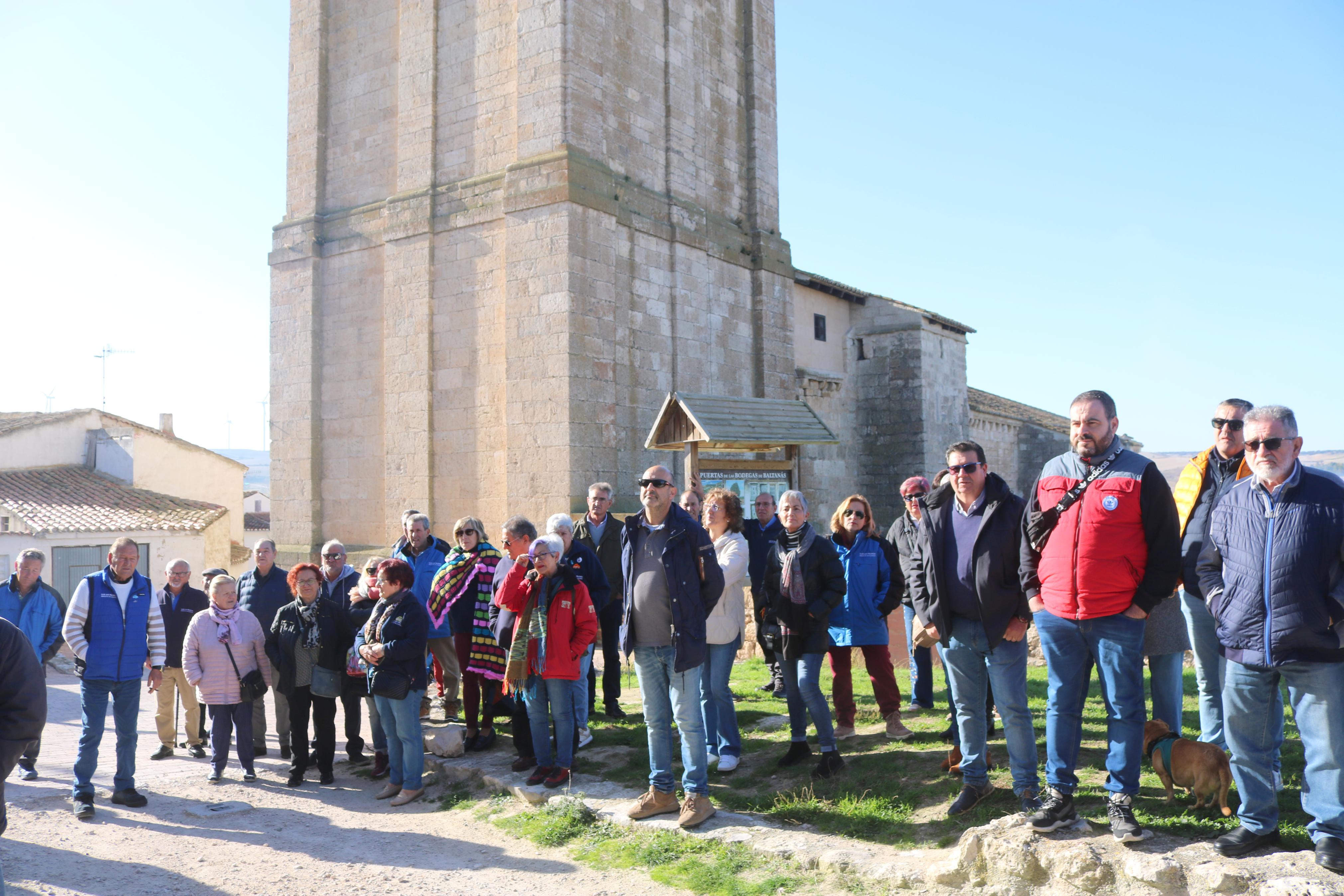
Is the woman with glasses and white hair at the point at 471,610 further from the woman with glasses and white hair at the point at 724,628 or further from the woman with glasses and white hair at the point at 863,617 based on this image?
the woman with glasses and white hair at the point at 863,617

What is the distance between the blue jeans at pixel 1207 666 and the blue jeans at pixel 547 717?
3672 millimetres

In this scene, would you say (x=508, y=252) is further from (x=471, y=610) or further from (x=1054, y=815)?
(x=1054, y=815)

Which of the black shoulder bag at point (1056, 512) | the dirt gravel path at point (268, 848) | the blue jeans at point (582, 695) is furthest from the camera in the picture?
the blue jeans at point (582, 695)

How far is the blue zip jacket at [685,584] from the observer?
522 cm

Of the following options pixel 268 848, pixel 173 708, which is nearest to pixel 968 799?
pixel 268 848

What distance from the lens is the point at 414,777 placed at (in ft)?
21.0

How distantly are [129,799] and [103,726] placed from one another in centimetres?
52

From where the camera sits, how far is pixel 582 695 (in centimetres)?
670

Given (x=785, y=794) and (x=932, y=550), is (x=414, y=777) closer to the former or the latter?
(x=785, y=794)

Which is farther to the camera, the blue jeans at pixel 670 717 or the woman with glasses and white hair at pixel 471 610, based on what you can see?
the woman with glasses and white hair at pixel 471 610

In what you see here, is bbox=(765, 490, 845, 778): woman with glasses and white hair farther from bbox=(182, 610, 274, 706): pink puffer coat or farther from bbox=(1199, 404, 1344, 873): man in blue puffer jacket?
bbox=(182, 610, 274, 706): pink puffer coat

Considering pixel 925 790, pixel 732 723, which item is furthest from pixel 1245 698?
pixel 732 723

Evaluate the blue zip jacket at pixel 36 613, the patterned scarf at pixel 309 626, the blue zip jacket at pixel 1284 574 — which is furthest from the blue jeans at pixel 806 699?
the blue zip jacket at pixel 36 613

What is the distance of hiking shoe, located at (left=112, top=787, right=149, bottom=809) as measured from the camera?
629cm
